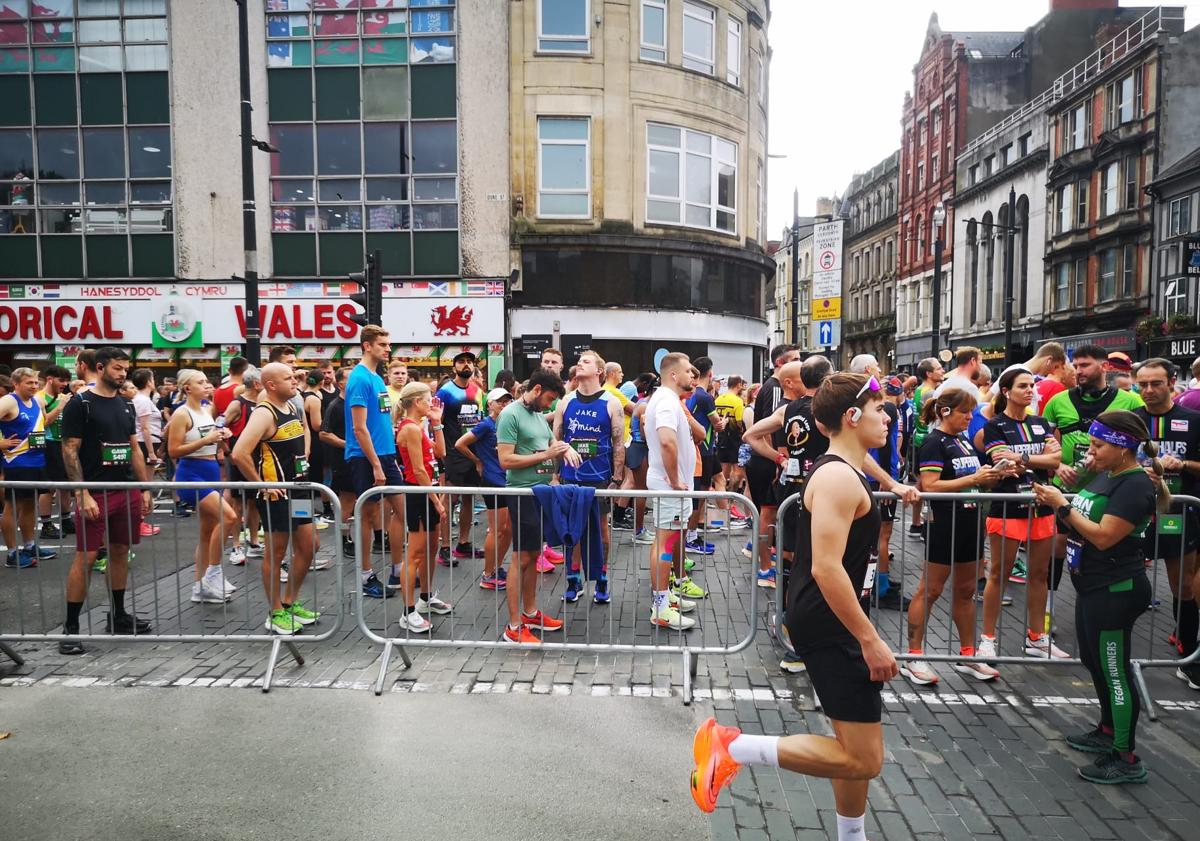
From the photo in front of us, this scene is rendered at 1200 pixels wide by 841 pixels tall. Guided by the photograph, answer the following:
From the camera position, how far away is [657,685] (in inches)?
197

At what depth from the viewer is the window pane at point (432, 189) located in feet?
72.8

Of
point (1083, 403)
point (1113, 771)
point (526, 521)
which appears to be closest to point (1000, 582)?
point (1113, 771)

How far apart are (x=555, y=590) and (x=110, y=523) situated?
370cm

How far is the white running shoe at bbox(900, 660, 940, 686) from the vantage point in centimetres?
498

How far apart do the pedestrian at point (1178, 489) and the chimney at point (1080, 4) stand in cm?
5116

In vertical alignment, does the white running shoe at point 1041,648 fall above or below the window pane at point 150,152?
below

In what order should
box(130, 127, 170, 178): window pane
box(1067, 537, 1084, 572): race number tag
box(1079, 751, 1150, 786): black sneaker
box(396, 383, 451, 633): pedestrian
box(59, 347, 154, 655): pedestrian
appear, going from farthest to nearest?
1. box(130, 127, 170, 178): window pane
2. box(396, 383, 451, 633): pedestrian
3. box(59, 347, 154, 655): pedestrian
4. box(1067, 537, 1084, 572): race number tag
5. box(1079, 751, 1150, 786): black sneaker

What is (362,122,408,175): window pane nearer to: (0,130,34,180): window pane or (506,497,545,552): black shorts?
(0,130,34,180): window pane

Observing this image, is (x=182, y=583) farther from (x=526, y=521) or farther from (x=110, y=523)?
(x=526, y=521)

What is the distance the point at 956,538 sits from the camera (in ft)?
16.4

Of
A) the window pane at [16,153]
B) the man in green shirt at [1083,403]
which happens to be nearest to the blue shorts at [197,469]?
the man in green shirt at [1083,403]

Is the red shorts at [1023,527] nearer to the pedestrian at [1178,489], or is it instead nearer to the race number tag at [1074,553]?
the pedestrian at [1178,489]

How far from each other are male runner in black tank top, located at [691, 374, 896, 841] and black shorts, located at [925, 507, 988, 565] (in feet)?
7.63

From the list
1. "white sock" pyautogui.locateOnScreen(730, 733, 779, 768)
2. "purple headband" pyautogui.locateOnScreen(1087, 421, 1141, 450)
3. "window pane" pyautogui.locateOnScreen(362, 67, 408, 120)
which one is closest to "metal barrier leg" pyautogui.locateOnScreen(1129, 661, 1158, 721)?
"purple headband" pyautogui.locateOnScreen(1087, 421, 1141, 450)
